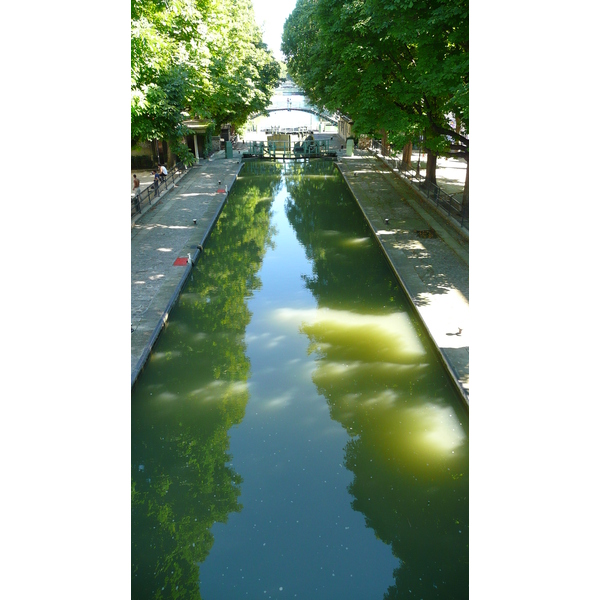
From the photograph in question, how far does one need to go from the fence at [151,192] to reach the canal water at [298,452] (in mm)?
9444

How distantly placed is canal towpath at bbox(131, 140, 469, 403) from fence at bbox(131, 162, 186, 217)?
1.21 feet

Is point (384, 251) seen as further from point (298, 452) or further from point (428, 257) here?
point (298, 452)

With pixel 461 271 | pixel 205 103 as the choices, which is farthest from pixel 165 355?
pixel 205 103

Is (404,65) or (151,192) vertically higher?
(404,65)

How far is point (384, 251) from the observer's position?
18.8 meters

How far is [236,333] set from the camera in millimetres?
13414

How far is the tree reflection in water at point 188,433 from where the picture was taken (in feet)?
24.1

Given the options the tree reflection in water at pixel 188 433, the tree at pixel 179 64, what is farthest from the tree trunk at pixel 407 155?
the tree reflection in water at pixel 188 433

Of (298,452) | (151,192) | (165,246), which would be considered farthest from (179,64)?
(298,452)

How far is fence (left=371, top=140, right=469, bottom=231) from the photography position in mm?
20531

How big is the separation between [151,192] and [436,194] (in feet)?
45.0

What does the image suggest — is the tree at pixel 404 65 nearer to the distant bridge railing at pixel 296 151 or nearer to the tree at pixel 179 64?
the tree at pixel 179 64

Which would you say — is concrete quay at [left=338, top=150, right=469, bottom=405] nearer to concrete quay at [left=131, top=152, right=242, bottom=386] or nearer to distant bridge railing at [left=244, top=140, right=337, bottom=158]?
concrete quay at [left=131, top=152, right=242, bottom=386]

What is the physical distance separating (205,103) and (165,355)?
24263 millimetres
